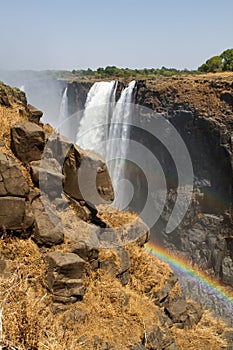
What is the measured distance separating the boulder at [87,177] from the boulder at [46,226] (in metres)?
0.76

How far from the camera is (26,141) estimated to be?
698 centimetres

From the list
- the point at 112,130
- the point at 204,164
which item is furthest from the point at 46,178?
the point at 112,130

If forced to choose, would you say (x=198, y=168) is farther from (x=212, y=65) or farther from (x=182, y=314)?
(x=182, y=314)

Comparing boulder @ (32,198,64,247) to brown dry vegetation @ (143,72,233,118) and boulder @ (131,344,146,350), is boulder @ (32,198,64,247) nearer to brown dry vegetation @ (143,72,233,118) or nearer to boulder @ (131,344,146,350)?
boulder @ (131,344,146,350)

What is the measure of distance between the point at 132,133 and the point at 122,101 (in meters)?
2.86

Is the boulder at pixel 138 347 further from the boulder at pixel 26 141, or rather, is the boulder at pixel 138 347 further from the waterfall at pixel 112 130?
the waterfall at pixel 112 130

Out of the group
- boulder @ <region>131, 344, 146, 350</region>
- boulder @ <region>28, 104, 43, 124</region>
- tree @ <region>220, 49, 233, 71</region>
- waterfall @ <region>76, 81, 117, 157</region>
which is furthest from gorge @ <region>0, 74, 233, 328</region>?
boulder @ <region>131, 344, 146, 350</region>

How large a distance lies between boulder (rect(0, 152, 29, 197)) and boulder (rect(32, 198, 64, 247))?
0.44 m

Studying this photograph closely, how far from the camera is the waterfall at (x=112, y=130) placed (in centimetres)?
2970

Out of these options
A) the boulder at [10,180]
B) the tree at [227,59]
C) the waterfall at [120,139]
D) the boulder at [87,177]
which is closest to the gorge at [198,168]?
the waterfall at [120,139]

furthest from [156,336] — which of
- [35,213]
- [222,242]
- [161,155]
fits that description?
[161,155]

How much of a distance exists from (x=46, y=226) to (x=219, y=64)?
123 feet

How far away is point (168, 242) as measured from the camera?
2566 centimetres

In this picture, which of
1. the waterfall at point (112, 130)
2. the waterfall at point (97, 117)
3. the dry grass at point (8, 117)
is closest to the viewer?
the dry grass at point (8, 117)
